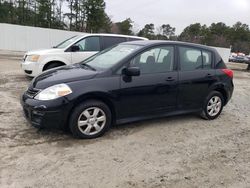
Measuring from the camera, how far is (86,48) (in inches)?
359

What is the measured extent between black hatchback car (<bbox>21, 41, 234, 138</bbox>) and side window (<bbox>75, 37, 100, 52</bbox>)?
348 centimetres

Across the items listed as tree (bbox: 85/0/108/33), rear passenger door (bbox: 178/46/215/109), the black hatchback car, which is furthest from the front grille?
tree (bbox: 85/0/108/33)

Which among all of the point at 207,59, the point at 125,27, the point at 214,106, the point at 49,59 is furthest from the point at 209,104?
the point at 125,27

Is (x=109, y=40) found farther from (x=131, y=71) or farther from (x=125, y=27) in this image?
(x=125, y=27)

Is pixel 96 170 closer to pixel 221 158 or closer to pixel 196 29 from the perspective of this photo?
pixel 221 158

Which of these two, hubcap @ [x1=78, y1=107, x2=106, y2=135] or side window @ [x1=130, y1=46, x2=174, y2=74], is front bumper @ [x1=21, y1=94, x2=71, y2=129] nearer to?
hubcap @ [x1=78, y1=107, x2=106, y2=135]

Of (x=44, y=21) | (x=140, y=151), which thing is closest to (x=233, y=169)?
Result: (x=140, y=151)

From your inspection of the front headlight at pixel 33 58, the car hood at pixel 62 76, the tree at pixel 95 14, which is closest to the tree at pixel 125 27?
the tree at pixel 95 14

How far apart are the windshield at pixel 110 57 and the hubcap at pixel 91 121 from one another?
82 centimetres

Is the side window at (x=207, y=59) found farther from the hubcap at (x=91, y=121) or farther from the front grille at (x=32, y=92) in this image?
the front grille at (x=32, y=92)

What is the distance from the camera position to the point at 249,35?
7119cm

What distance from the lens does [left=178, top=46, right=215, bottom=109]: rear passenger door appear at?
5559mm

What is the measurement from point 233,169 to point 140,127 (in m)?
1.88

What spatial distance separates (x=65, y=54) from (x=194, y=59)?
4.40 m
